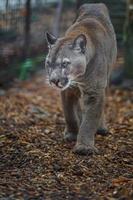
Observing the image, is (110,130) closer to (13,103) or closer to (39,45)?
(13,103)

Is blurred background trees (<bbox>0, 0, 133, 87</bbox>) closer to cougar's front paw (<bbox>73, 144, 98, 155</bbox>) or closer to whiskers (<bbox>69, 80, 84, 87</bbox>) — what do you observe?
whiskers (<bbox>69, 80, 84, 87</bbox>)

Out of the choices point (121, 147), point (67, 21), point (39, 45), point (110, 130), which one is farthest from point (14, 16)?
point (121, 147)

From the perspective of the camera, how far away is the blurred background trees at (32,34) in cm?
1136

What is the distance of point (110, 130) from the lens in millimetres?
8062

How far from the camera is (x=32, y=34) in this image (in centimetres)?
1309

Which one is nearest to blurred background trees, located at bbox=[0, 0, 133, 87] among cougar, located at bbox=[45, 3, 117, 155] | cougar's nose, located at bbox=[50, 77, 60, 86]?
cougar, located at bbox=[45, 3, 117, 155]

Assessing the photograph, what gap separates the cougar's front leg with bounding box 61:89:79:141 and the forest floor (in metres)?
0.15

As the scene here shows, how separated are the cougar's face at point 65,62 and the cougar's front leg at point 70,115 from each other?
619 millimetres

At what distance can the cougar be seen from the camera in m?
6.51

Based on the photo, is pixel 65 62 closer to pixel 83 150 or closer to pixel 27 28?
pixel 83 150

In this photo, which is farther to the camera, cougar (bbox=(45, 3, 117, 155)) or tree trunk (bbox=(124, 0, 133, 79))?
tree trunk (bbox=(124, 0, 133, 79))

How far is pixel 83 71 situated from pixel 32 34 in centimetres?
652

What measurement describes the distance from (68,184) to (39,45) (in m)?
7.62

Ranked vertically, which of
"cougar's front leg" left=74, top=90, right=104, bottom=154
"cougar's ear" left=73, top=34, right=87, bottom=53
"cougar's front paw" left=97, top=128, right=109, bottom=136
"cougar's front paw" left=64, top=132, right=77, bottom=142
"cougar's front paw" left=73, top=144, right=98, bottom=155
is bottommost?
"cougar's front paw" left=97, top=128, right=109, bottom=136
